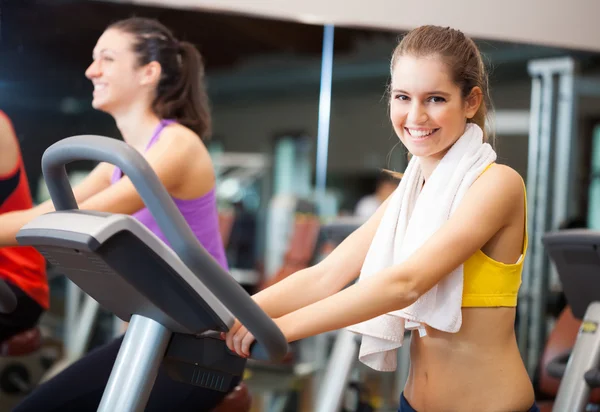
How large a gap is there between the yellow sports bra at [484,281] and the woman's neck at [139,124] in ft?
3.36

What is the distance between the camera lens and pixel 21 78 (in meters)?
2.46

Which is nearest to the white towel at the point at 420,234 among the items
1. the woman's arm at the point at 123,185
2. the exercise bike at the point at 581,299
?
the woman's arm at the point at 123,185

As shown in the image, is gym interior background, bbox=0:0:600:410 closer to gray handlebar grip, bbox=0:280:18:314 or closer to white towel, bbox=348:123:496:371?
white towel, bbox=348:123:496:371

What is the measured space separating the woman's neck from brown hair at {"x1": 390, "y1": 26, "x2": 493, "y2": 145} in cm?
85

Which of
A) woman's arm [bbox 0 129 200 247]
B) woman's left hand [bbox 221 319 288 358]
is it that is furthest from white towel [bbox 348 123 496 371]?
woman's arm [bbox 0 129 200 247]

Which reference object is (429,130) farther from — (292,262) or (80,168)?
(292,262)

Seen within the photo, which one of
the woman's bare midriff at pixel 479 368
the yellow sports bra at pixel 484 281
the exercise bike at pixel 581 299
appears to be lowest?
the exercise bike at pixel 581 299

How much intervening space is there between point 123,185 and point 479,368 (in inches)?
34.9

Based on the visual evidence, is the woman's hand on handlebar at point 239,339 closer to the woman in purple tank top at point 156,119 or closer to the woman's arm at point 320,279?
the woman's arm at point 320,279

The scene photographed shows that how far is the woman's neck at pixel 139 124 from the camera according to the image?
80.4 inches

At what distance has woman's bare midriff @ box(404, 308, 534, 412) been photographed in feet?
A: 4.44

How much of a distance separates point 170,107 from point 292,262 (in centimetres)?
315

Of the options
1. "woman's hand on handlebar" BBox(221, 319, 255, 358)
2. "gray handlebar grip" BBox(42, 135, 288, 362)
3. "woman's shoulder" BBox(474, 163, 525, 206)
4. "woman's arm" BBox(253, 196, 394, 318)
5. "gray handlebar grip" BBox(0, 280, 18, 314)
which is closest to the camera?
"gray handlebar grip" BBox(42, 135, 288, 362)

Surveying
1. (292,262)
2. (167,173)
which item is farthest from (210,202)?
(292,262)
